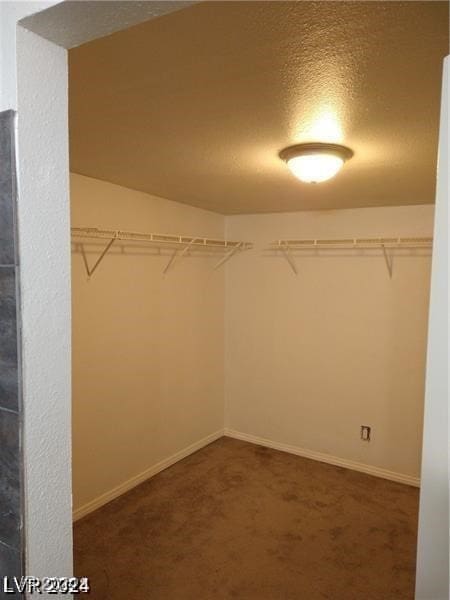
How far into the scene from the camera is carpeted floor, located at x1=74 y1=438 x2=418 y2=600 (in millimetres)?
2357

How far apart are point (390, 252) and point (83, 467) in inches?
111

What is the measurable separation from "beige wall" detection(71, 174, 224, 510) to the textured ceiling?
730 mm

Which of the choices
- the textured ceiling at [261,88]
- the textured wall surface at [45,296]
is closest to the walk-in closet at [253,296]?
the textured ceiling at [261,88]

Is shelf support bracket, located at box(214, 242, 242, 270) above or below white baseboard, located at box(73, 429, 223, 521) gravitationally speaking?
above

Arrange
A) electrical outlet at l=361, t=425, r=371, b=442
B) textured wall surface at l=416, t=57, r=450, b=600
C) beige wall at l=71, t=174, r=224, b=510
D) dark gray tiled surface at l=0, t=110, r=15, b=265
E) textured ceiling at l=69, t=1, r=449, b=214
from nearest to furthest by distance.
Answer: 1. textured wall surface at l=416, t=57, r=450, b=600
2. dark gray tiled surface at l=0, t=110, r=15, b=265
3. textured ceiling at l=69, t=1, r=449, b=214
4. beige wall at l=71, t=174, r=224, b=510
5. electrical outlet at l=361, t=425, r=371, b=442

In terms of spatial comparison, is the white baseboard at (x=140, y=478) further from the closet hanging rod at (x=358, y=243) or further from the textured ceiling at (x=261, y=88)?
the textured ceiling at (x=261, y=88)

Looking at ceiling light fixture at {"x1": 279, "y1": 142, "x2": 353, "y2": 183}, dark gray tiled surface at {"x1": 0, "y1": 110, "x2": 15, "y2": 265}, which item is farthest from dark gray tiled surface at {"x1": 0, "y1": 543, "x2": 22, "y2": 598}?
ceiling light fixture at {"x1": 279, "y1": 142, "x2": 353, "y2": 183}

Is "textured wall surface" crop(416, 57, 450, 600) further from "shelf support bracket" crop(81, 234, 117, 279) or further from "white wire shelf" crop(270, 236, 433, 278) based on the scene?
"white wire shelf" crop(270, 236, 433, 278)

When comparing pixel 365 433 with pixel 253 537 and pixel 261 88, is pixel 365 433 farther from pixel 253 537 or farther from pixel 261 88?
pixel 261 88

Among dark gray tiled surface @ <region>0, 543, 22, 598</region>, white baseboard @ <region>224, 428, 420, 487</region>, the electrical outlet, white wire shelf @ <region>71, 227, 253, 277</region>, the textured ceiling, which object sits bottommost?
white baseboard @ <region>224, 428, 420, 487</region>

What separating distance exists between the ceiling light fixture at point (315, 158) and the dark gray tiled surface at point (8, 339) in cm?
150

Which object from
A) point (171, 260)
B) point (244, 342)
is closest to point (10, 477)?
point (171, 260)

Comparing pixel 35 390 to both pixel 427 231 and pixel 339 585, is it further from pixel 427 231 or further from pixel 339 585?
pixel 427 231

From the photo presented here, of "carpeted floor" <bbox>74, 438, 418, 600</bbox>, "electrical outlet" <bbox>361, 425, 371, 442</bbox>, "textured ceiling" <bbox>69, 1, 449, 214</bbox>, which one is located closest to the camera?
"textured ceiling" <bbox>69, 1, 449, 214</bbox>
